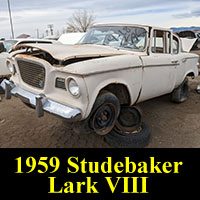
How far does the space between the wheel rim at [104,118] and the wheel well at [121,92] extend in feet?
1.09

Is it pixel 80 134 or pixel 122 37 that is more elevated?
pixel 122 37

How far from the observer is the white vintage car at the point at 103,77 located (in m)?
2.50

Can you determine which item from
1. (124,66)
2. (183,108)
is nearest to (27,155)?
(124,66)

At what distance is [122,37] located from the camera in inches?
145

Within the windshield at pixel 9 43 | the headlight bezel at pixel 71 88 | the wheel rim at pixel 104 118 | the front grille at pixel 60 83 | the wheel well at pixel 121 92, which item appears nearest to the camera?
the headlight bezel at pixel 71 88

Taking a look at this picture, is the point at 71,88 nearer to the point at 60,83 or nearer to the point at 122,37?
the point at 60,83

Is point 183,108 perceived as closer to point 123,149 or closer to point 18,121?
point 123,149

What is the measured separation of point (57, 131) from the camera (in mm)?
3740

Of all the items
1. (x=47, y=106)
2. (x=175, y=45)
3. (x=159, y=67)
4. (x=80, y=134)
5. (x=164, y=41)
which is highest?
(x=164, y=41)

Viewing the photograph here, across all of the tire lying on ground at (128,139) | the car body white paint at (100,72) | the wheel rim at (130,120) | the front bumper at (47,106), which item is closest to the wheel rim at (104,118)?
the car body white paint at (100,72)

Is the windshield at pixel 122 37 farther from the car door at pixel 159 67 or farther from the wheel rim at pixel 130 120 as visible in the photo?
the wheel rim at pixel 130 120

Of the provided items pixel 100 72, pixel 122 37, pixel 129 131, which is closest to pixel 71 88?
pixel 100 72

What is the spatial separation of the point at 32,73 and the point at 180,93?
11.8 ft

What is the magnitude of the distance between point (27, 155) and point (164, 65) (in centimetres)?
271
